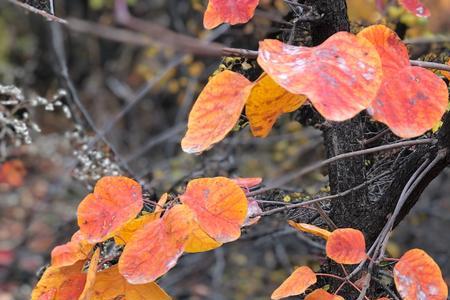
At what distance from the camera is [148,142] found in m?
3.52

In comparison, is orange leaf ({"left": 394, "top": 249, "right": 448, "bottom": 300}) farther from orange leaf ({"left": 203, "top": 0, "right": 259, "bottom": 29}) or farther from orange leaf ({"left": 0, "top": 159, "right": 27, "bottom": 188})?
orange leaf ({"left": 0, "top": 159, "right": 27, "bottom": 188})

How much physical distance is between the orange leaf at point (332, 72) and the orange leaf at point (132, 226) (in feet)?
1.01

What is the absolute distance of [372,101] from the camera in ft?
2.44

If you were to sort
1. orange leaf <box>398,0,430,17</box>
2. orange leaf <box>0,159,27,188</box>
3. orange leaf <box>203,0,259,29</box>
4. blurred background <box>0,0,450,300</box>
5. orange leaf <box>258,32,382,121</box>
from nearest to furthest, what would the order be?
orange leaf <box>258,32,382,121</box> < orange leaf <box>203,0,259,29</box> < orange leaf <box>398,0,430,17</box> < blurred background <box>0,0,450,300</box> < orange leaf <box>0,159,27,188</box>

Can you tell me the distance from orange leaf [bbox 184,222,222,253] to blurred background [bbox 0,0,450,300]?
33cm

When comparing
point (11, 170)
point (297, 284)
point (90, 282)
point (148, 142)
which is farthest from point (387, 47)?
point (148, 142)

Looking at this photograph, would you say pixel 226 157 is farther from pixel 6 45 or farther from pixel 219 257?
pixel 6 45

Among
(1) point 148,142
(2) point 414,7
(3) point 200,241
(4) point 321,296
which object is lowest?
(1) point 148,142

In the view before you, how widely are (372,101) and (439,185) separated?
231cm

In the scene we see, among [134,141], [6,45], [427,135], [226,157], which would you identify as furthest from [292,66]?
[6,45]

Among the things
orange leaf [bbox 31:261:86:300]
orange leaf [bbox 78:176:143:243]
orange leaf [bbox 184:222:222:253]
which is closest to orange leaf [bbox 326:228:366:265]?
orange leaf [bbox 184:222:222:253]

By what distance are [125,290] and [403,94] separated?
0.48 metres

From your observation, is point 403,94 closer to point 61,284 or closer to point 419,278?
point 419,278

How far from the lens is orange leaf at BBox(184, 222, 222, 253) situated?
2.84 feet
